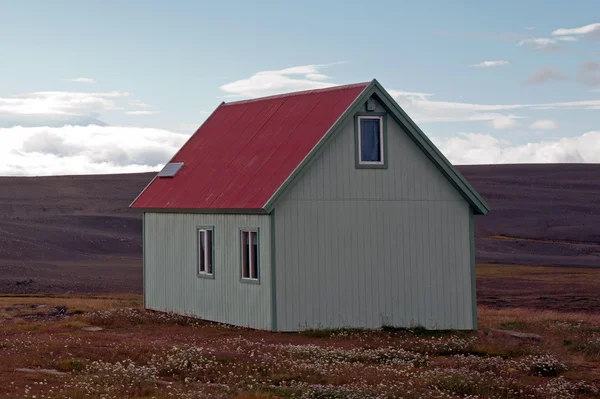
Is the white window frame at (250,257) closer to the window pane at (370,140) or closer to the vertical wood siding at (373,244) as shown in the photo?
the vertical wood siding at (373,244)

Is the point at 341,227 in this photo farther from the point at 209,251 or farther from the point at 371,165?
the point at 209,251

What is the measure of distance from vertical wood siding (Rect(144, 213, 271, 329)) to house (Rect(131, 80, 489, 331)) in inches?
2.5

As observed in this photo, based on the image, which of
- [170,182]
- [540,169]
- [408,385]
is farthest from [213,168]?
[540,169]

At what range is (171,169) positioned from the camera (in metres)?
36.5

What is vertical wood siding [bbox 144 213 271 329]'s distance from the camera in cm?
2898

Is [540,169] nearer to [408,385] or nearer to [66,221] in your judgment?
[66,221]

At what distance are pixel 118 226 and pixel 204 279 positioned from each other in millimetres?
50585

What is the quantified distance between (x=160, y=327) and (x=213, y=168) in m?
5.99

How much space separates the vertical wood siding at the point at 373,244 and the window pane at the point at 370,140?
0.35 metres

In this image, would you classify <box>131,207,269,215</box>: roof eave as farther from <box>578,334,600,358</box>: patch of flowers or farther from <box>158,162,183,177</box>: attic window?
<box>578,334,600,358</box>: patch of flowers

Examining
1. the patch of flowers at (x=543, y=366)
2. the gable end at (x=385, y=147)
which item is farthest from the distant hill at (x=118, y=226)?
the patch of flowers at (x=543, y=366)

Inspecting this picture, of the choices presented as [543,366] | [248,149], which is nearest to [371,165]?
[248,149]

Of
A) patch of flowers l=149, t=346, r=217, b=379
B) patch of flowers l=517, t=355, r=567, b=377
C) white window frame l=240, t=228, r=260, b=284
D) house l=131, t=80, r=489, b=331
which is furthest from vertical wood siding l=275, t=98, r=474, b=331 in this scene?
patch of flowers l=517, t=355, r=567, b=377

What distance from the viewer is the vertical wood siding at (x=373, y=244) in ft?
94.5
